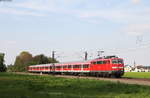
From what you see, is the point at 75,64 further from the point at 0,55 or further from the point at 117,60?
the point at 0,55

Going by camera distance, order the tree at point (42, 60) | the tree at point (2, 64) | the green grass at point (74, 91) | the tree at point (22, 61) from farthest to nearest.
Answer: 1. the tree at point (22, 61)
2. the tree at point (42, 60)
3. the tree at point (2, 64)
4. the green grass at point (74, 91)

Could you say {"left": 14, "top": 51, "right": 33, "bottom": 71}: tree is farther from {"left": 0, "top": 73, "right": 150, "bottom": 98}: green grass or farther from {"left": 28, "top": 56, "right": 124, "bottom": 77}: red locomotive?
{"left": 0, "top": 73, "right": 150, "bottom": 98}: green grass

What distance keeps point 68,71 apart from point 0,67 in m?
59.3

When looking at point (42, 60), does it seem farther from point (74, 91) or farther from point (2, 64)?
point (74, 91)

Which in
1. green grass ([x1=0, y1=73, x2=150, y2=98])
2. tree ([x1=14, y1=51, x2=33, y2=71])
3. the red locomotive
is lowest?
green grass ([x1=0, y1=73, x2=150, y2=98])

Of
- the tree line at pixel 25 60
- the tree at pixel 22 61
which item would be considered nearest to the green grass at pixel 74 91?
the tree line at pixel 25 60

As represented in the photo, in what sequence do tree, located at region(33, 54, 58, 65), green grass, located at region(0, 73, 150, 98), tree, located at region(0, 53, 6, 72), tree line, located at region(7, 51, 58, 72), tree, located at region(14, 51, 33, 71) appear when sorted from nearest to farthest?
green grass, located at region(0, 73, 150, 98) → tree, located at region(0, 53, 6, 72) → tree, located at region(33, 54, 58, 65) → tree line, located at region(7, 51, 58, 72) → tree, located at region(14, 51, 33, 71)

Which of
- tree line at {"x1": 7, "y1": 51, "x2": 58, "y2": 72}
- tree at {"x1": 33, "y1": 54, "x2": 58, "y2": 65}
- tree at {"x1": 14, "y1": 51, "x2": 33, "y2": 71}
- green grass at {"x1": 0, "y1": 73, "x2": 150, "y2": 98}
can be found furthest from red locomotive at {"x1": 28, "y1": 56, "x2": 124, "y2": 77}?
tree at {"x1": 14, "y1": 51, "x2": 33, "y2": 71}

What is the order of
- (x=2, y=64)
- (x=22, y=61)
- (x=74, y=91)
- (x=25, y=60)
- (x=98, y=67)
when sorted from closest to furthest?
(x=74, y=91)
(x=98, y=67)
(x=2, y=64)
(x=22, y=61)
(x=25, y=60)

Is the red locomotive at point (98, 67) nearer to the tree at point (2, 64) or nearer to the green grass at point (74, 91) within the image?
the green grass at point (74, 91)

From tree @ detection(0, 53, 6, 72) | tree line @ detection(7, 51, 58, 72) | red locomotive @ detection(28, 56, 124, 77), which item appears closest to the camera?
red locomotive @ detection(28, 56, 124, 77)

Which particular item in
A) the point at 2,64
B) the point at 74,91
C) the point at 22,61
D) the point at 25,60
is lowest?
the point at 74,91

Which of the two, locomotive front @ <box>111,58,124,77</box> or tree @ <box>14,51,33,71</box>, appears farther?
tree @ <box>14,51,33,71</box>

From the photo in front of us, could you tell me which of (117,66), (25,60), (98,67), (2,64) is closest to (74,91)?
(117,66)
